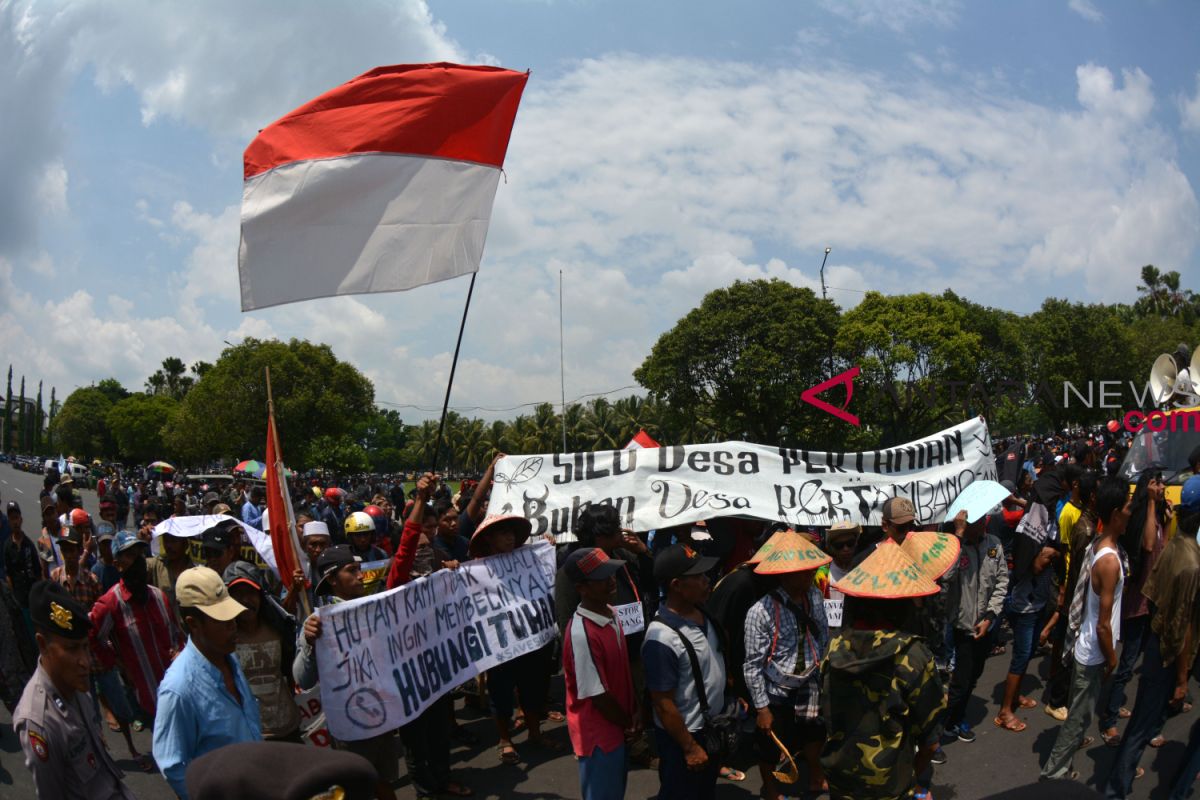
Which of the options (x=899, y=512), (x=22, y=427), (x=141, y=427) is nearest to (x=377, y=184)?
(x=899, y=512)

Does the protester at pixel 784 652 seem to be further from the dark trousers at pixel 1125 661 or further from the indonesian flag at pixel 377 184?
the indonesian flag at pixel 377 184

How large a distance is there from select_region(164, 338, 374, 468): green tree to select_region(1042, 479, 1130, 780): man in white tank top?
51.4 metres

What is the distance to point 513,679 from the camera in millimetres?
6883

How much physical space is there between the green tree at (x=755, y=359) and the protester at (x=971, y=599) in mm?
Answer: 36835

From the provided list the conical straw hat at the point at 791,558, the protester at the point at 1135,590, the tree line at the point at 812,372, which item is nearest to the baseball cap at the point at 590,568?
the conical straw hat at the point at 791,558

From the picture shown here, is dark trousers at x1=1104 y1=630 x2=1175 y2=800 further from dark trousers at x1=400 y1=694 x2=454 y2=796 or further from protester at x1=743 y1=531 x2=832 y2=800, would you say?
dark trousers at x1=400 y1=694 x2=454 y2=796

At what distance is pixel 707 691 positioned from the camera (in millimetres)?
4273

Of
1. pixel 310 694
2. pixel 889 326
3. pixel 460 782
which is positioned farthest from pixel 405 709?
pixel 889 326

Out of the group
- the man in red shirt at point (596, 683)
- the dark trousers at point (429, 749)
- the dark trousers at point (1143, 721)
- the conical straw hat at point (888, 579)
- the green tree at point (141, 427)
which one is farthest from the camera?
the green tree at point (141, 427)

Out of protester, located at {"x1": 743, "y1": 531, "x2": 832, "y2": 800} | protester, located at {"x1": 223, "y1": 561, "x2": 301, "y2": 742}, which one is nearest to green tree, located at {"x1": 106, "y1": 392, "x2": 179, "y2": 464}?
protester, located at {"x1": 223, "y1": 561, "x2": 301, "y2": 742}

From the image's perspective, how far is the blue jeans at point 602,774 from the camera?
4.34 meters

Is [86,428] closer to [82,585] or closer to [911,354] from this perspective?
[911,354]

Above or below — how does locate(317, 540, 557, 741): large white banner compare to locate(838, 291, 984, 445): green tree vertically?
below

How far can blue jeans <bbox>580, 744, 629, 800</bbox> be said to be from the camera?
14.2ft
